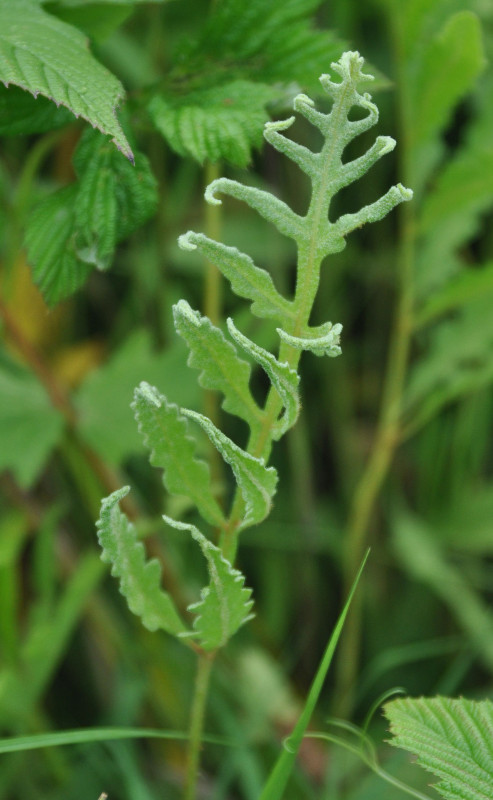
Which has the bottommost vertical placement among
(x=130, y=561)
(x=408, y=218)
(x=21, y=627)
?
(x=21, y=627)

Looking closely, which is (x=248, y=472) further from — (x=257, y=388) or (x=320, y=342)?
(x=257, y=388)

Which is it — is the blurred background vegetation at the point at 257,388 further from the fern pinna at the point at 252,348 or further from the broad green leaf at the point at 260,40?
the fern pinna at the point at 252,348

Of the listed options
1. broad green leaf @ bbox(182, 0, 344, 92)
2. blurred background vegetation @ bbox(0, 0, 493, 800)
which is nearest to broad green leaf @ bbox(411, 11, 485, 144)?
blurred background vegetation @ bbox(0, 0, 493, 800)

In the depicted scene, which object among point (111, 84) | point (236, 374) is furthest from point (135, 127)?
point (236, 374)

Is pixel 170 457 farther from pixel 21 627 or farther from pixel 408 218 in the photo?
pixel 21 627

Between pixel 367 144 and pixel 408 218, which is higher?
pixel 367 144

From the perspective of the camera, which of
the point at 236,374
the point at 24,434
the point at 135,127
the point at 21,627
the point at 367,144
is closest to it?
the point at 236,374

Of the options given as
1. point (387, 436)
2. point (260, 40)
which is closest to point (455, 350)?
point (387, 436)

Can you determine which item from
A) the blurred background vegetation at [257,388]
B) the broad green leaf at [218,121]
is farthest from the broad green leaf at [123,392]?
the broad green leaf at [218,121]
